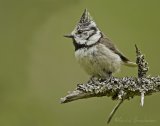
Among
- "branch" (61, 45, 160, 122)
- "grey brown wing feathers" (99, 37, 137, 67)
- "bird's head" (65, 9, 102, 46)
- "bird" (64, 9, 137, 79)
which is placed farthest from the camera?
"grey brown wing feathers" (99, 37, 137, 67)

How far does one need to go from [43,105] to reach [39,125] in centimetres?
25

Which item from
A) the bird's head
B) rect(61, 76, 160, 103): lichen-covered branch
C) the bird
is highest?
the bird's head

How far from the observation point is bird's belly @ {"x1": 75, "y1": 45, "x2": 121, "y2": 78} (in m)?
5.94

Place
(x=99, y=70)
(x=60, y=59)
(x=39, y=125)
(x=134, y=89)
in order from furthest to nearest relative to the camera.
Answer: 1. (x=60, y=59)
2. (x=39, y=125)
3. (x=99, y=70)
4. (x=134, y=89)

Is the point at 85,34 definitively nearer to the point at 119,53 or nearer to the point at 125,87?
the point at 119,53

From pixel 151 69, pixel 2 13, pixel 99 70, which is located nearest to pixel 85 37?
pixel 99 70

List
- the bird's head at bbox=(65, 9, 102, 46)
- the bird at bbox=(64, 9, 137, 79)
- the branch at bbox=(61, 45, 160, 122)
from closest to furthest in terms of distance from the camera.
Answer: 1. the branch at bbox=(61, 45, 160, 122)
2. the bird's head at bbox=(65, 9, 102, 46)
3. the bird at bbox=(64, 9, 137, 79)

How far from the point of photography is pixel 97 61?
5.97 m

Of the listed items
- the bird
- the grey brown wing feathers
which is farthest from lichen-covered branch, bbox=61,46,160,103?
the grey brown wing feathers

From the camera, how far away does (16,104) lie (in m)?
7.17

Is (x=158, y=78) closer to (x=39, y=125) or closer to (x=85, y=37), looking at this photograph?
(x=85, y=37)

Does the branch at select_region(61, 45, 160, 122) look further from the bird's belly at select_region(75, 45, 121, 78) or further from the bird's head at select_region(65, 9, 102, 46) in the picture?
the bird's belly at select_region(75, 45, 121, 78)

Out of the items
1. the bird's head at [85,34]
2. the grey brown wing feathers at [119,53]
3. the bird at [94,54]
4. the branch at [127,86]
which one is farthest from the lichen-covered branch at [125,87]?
the grey brown wing feathers at [119,53]

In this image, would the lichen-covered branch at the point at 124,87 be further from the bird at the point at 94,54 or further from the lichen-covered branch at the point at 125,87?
the bird at the point at 94,54
